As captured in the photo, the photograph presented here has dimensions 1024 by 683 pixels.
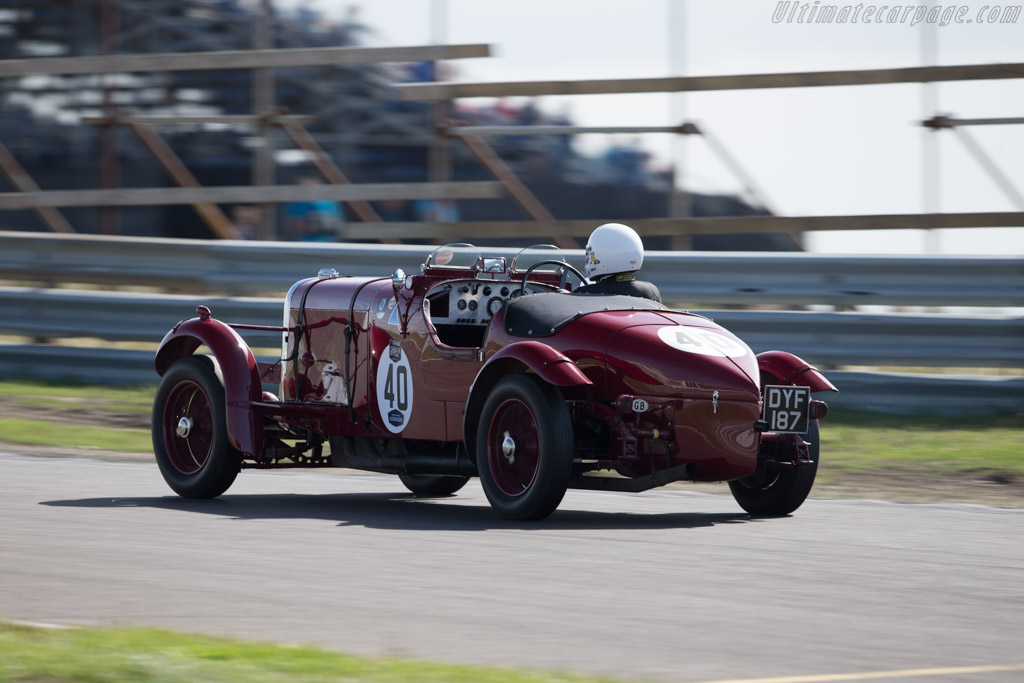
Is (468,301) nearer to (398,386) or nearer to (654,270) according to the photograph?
(398,386)

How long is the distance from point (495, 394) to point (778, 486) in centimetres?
156

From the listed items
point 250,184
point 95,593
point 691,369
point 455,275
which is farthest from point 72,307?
point 95,593

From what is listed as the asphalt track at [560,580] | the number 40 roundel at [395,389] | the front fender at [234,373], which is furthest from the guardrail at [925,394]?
the number 40 roundel at [395,389]

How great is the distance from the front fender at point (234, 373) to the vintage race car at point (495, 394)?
0.01 metres

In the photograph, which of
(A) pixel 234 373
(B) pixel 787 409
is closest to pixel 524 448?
(B) pixel 787 409

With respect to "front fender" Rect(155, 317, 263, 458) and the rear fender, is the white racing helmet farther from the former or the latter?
"front fender" Rect(155, 317, 263, 458)

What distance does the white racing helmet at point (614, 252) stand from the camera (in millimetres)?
8617

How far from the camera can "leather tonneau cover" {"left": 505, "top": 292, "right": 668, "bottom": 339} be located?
7.94 meters

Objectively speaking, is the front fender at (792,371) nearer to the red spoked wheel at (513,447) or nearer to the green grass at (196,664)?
the red spoked wheel at (513,447)

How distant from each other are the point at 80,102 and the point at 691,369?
1220 cm

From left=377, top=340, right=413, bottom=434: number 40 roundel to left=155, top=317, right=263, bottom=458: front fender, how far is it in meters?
0.64

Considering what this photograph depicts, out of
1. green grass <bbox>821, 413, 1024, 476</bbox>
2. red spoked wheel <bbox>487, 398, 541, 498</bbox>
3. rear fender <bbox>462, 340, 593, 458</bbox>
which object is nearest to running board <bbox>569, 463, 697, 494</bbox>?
red spoked wheel <bbox>487, 398, 541, 498</bbox>

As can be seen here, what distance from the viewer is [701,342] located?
780 cm

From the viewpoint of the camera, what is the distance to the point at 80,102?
18078mm
